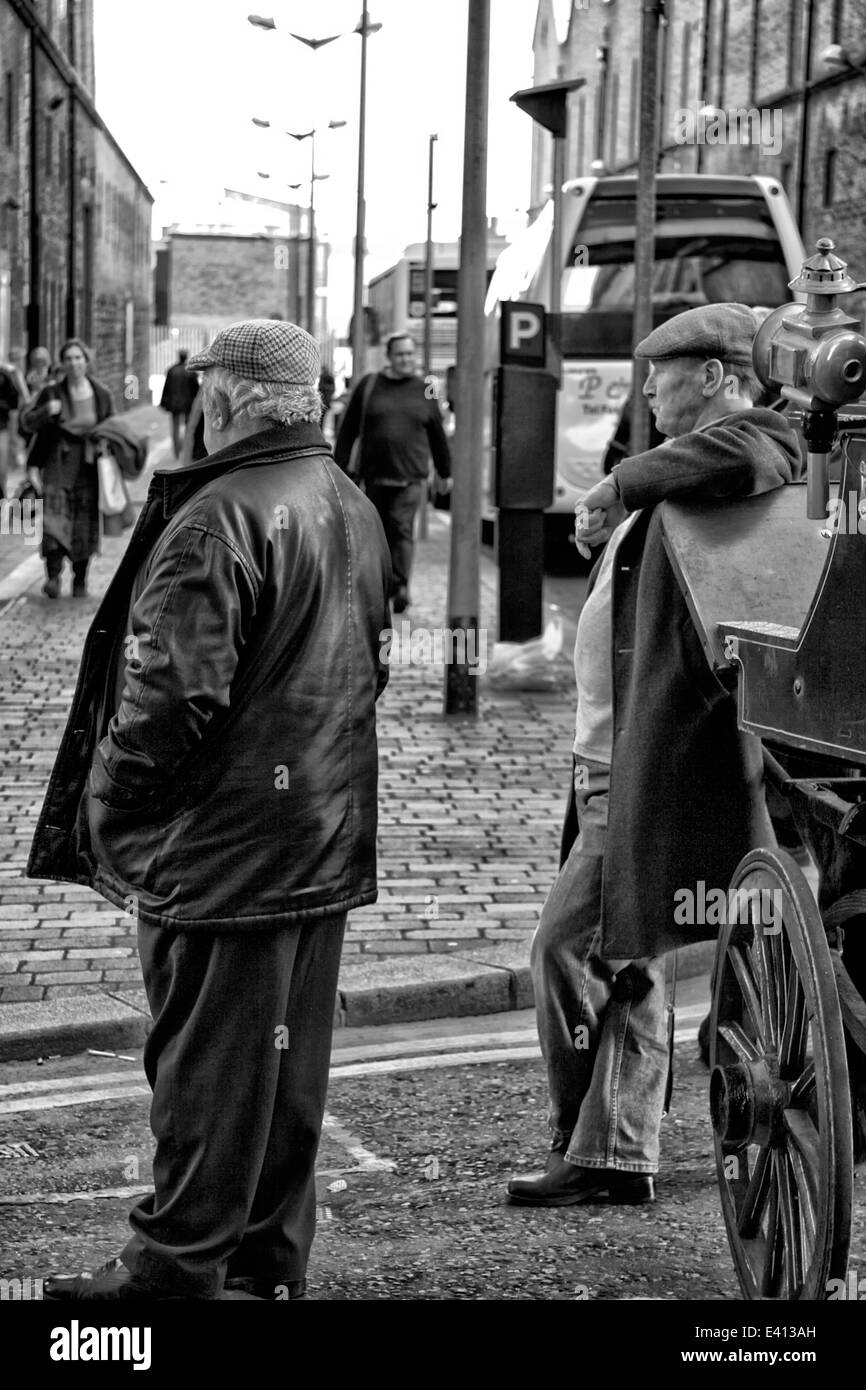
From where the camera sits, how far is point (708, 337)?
4336 mm

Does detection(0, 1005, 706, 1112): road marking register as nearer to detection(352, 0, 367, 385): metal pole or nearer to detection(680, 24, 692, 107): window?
detection(352, 0, 367, 385): metal pole

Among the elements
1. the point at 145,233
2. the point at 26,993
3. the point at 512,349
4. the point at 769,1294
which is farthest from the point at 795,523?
the point at 145,233

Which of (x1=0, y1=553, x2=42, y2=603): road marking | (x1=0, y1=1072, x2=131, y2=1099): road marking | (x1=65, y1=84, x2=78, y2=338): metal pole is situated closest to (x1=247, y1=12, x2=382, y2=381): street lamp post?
(x1=0, y1=553, x2=42, y2=603): road marking

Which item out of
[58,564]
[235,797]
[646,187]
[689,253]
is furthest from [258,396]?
[689,253]

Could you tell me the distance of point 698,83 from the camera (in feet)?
138

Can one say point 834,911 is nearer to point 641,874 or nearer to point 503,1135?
point 641,874

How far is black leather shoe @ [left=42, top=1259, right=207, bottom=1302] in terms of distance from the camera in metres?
3.70

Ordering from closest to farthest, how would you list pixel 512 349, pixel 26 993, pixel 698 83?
pixel 26 993
pixel 512 349
pixel 698 83

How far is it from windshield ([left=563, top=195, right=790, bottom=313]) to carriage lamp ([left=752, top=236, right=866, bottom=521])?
49.8ft

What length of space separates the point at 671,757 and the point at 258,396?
3.62 feet

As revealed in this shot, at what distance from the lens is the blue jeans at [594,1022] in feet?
15.0
